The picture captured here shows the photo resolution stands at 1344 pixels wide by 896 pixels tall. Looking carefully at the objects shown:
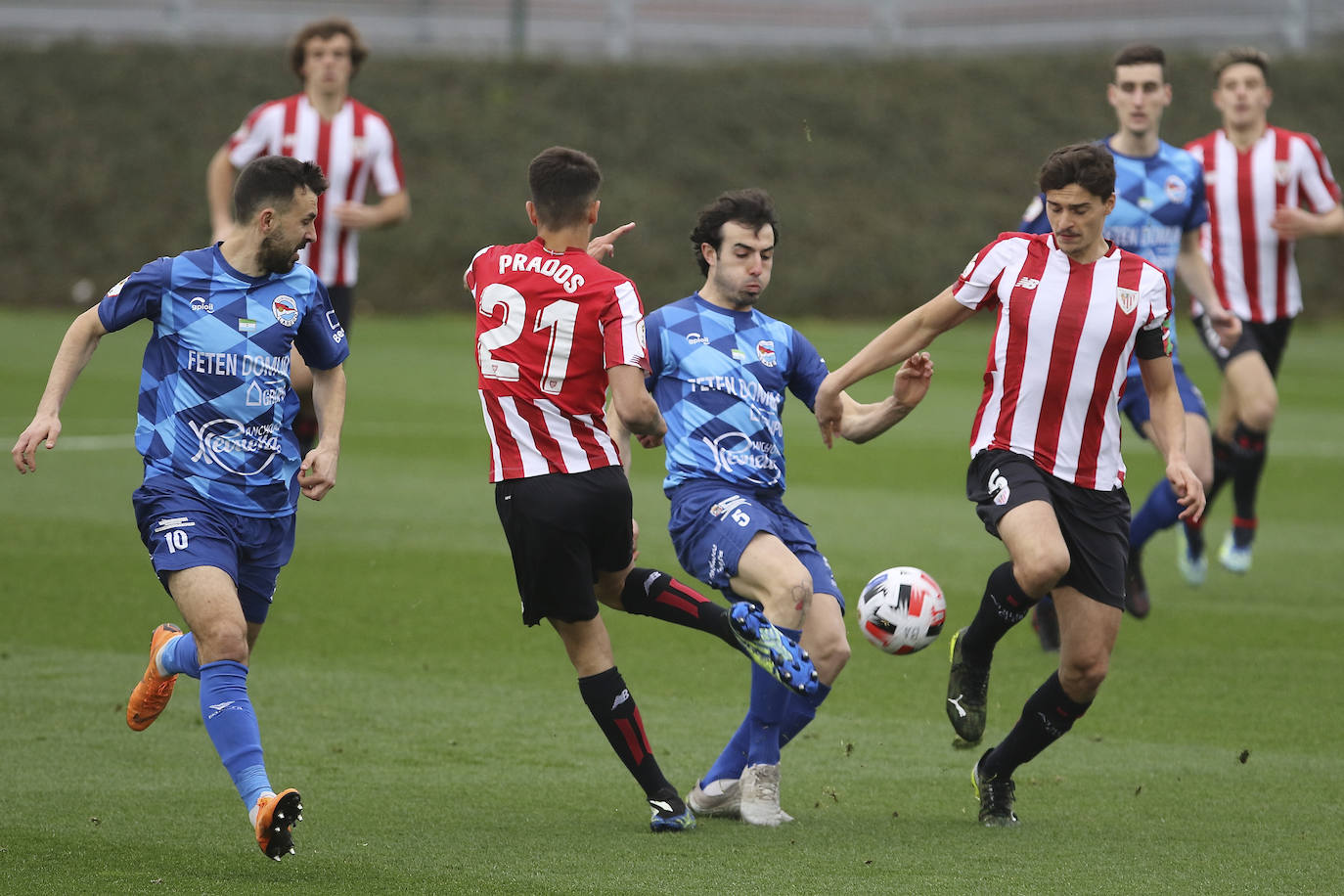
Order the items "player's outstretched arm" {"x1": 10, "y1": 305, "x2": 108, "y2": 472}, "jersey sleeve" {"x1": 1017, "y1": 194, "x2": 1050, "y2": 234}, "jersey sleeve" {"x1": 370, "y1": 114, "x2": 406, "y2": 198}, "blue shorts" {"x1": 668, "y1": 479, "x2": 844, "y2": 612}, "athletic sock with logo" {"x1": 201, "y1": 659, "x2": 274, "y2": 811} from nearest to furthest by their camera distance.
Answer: "athletic sock with logo" {"x1": 201, "y1": 659, "x2": 274, "y2": 811} → "player's outstretched arm" {"x1": 10, "y1": 305, "x2": 108, "y2": 472} → "blue shorts" {"x1": 668, "y1": 479, "x2": 844, "y2": 612} → "jersey sleeve" {"x1": 1017, "y1": 194, "x2": 1050, "y2": 234} → "jersey sleeve" {"x1": 370, "y1": 114, "x2": 406, "y2": 198}

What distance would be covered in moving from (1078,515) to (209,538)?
255cm

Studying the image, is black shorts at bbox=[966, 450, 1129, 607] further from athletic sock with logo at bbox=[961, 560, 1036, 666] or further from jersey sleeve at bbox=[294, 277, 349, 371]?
jersey sleeve at bbox=[294, 277, 349, 371]

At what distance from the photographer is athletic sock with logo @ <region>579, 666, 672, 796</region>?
514 centimetres

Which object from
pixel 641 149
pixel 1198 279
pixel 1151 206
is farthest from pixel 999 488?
pixel 641 149

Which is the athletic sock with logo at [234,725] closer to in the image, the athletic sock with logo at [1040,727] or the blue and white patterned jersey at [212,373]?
the blue and white patterned jersey at [212,373]

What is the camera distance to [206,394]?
497 cm

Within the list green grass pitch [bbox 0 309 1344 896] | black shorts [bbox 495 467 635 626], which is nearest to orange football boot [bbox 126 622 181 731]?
green grass pitch [bbox 0 309 1344 896]

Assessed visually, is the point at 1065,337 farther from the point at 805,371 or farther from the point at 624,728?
the point at 624,728

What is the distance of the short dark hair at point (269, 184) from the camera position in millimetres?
4977

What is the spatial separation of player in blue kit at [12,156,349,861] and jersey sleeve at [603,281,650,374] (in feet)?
2.83

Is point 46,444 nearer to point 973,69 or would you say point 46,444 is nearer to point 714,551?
point 714,551

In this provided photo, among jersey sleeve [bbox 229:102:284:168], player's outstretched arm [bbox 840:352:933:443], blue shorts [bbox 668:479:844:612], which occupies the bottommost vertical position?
blue shorts [bbox 668:479:844:612]

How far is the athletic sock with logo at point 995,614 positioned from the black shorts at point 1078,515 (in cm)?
14

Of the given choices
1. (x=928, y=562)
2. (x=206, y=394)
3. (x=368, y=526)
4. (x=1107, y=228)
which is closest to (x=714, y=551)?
(x=206, y=394)
